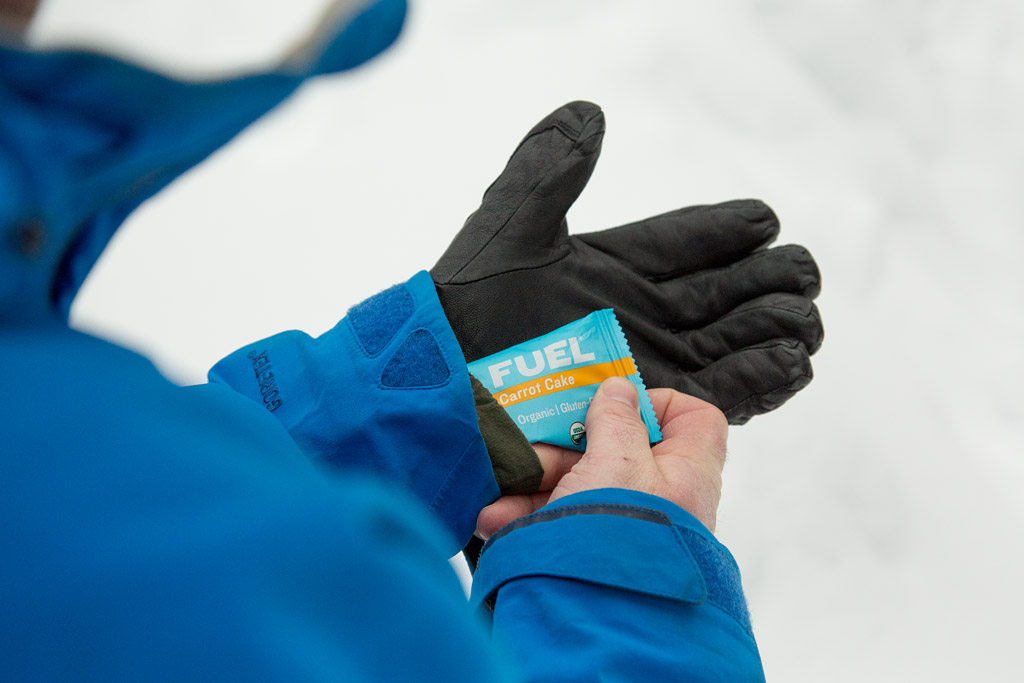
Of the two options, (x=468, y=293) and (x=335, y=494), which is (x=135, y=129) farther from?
(x=468, y=293)

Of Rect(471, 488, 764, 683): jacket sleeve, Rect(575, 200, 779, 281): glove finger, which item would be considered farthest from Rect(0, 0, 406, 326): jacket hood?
Rect(575, 200, 779, 281): glove finger

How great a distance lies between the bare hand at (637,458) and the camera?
1.96 ft

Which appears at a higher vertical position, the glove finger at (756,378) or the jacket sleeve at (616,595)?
the glove finger at (756,378)

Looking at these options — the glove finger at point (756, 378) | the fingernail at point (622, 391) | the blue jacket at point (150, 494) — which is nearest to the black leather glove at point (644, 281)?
the glove finger at point (756, 378)

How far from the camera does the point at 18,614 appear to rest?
21 cm

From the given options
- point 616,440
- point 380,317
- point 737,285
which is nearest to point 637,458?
point 616,440

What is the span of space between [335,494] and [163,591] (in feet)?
0.22

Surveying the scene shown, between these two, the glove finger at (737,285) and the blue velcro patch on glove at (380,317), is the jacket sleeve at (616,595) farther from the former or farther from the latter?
the glove finger at (737,285)

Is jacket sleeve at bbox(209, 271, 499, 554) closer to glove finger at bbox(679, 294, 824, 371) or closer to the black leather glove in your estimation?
the black leather glove

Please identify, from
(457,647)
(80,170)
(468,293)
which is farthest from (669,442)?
(80,170)

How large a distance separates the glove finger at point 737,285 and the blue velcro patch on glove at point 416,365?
0.33 m

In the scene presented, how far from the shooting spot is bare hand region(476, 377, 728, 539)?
1.96 ft

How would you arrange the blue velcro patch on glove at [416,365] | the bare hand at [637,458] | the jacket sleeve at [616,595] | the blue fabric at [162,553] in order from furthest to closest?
the blue velcro patch on glove at [416,365] < the bare hand at [637,458] < the jacket sleeve at [616,595] < the blue fabric at [162,553]

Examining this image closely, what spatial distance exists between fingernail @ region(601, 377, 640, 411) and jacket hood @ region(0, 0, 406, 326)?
51 cm
